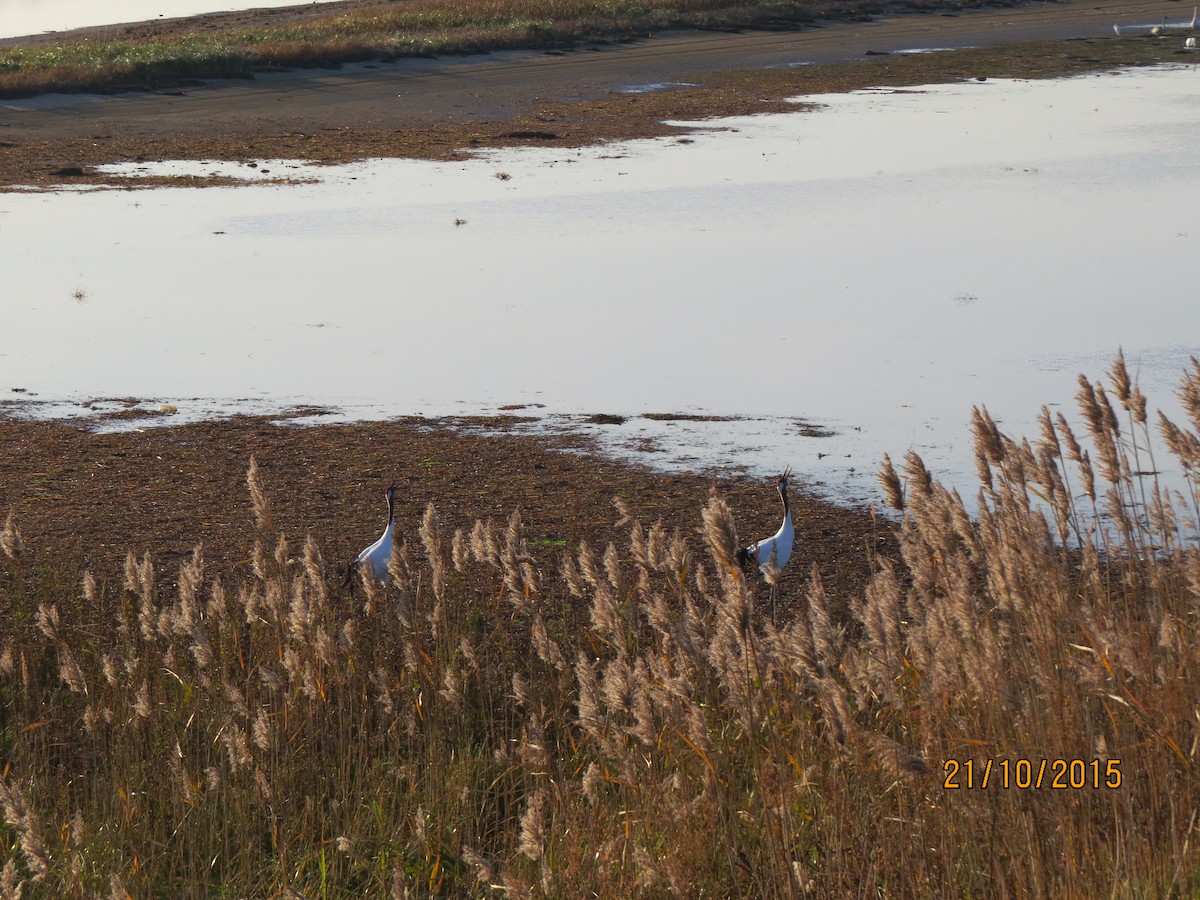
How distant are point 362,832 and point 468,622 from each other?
1.38 m

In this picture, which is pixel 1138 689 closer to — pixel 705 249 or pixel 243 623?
pixel 243 623

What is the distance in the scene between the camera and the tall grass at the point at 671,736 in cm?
349

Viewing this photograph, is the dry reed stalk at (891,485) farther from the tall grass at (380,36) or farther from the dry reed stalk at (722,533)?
the tall grass at (380,36)

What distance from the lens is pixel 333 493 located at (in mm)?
8070

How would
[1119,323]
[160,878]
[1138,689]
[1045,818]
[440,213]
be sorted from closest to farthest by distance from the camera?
[1045,818] → [1138,689] → [160,878] → [1119,323] → [440,213]

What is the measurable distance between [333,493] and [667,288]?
6.07m

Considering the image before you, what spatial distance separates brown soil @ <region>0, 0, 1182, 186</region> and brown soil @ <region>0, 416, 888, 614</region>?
11970 mm

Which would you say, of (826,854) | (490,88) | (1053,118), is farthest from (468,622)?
(490,88)

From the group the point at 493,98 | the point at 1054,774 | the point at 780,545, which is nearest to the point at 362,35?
the point at 493,98

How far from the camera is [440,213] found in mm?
17547

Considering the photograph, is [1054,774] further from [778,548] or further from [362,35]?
[362,35]

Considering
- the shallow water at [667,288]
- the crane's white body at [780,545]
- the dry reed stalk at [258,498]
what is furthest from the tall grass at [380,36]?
the dry reed stalk at [258,498]

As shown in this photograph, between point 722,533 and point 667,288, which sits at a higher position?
point 722,533

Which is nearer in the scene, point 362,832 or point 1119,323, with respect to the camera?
point 362,832
